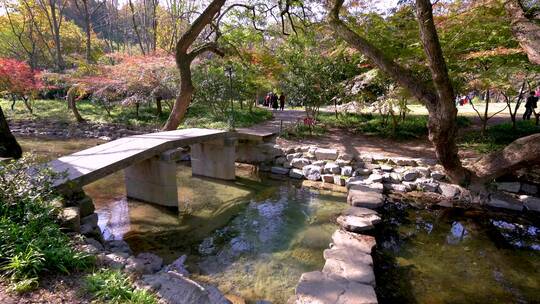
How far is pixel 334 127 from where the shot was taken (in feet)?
41.7

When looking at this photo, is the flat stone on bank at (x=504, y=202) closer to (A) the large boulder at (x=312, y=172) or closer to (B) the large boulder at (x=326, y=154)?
(B) the large boulder at (x=326, y=154)

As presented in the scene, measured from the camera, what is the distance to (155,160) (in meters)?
6.62

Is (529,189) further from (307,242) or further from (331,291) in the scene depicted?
(331,291)

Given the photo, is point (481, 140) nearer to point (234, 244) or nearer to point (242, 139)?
point (242, 139)

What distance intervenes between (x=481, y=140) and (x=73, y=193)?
10402 millimetres

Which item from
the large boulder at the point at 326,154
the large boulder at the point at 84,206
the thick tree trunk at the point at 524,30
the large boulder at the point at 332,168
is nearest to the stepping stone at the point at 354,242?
the large boulder at the point at 332,168

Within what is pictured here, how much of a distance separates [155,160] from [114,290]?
433 cm

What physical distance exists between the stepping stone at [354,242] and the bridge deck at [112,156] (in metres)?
3.72

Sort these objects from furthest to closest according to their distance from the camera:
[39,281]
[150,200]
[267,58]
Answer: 1. [267,58]
2. [150,200]
3. [39,281]

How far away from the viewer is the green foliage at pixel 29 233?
2.63m

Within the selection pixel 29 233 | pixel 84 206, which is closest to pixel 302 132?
pixel 84 206

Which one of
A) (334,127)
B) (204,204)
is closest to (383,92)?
(334,127)

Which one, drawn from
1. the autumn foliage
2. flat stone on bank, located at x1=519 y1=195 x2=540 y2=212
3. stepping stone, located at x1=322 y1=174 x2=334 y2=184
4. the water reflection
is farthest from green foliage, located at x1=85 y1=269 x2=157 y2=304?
the autumn foliage

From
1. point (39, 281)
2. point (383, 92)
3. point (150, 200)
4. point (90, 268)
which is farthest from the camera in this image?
point (383, 92)
